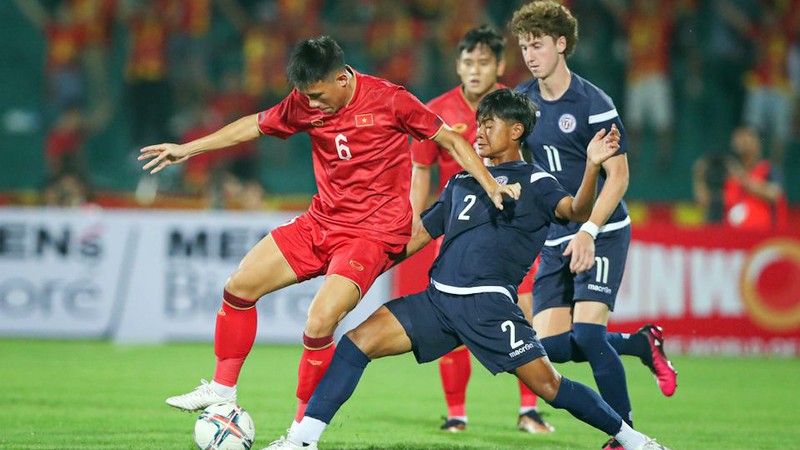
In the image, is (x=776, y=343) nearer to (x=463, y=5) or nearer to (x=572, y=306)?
(x=572, y=306)

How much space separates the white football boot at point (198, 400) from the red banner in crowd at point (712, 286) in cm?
634

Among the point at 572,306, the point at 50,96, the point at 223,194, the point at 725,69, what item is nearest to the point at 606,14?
the point at 725,69

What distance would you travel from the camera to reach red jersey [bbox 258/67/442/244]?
579 centimetres

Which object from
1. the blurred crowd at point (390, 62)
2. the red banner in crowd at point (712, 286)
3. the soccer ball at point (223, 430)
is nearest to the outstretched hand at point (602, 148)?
the soccer ball at point (223, 430)

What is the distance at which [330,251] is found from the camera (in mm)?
5867

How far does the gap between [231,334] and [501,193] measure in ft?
5.44

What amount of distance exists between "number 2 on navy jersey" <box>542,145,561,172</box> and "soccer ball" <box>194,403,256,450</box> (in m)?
2.19

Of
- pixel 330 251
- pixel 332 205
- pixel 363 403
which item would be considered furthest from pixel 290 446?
pixel 363 403

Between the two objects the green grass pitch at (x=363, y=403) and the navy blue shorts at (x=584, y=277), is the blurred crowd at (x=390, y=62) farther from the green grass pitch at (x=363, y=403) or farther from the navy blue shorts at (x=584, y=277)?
the navy blue shorts at (x=584, y=277)

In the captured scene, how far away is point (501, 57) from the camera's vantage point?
7250 mm

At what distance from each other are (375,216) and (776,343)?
7.68 metres

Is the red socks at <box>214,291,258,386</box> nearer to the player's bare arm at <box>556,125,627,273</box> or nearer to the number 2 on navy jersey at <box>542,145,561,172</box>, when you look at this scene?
the player's bare arm at <box>556,125,627,273</box>

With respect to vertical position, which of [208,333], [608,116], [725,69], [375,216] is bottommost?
[208,333]

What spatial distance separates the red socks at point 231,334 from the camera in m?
5.85
